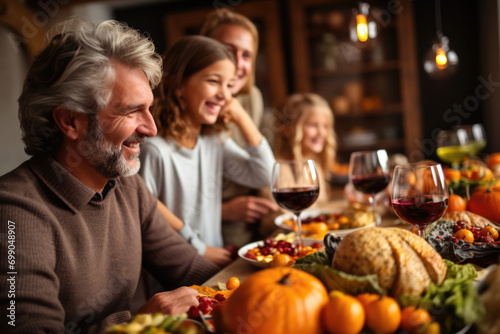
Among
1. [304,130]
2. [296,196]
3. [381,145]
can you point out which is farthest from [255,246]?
[381,145]

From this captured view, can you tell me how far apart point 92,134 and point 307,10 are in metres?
4.48

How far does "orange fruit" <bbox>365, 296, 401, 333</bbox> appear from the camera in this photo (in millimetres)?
650

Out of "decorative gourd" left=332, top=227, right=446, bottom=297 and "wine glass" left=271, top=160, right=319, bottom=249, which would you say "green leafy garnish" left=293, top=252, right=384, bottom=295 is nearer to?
"decorative gourd" left=332, top=227, right=446, bottom=297

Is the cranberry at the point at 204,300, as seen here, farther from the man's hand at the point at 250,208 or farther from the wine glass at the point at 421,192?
the man's hand at the point at 250,208

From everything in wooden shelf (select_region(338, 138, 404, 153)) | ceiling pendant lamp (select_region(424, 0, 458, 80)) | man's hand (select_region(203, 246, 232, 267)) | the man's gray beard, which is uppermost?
ceiling pendant lamp (select_region(424, 0, 458, 80))

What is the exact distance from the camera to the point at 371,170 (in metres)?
1.64

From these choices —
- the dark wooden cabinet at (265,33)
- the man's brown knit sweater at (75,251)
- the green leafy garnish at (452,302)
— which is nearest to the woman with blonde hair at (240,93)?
the man's brown knit sweater at (75,251)

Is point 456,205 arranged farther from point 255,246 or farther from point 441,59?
point 441,59

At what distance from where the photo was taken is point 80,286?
115cm

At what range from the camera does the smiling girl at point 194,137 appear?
196 cm

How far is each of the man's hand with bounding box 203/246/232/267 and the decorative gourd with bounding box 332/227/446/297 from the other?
1037 mm

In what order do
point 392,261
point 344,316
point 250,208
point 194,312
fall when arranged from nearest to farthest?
point 344,316
point 392,261
point 194,312
point 250,208

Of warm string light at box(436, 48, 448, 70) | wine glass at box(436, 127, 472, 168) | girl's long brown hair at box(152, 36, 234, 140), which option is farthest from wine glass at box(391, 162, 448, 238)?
warm string light at box(436, 48, 448, 70)

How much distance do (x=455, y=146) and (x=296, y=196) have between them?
1.43m
